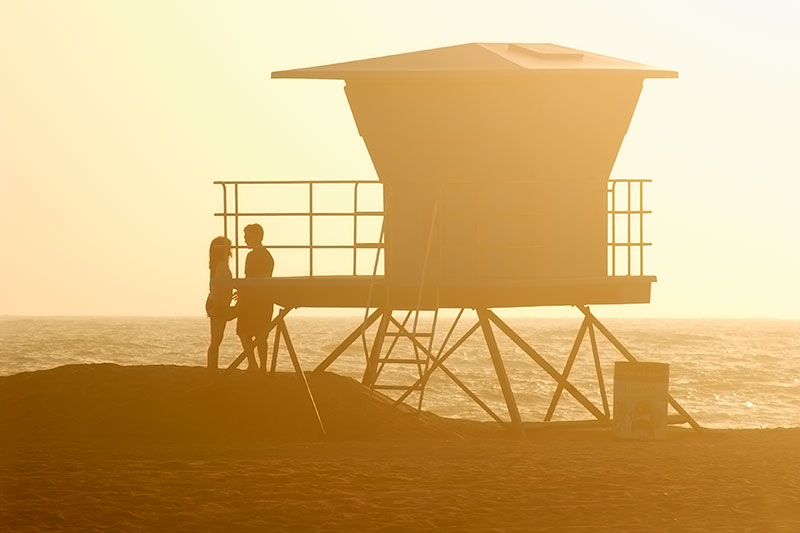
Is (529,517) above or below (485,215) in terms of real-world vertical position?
below

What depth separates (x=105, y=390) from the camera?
77.2 ft

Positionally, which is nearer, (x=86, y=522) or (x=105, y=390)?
(x=86, y=522)

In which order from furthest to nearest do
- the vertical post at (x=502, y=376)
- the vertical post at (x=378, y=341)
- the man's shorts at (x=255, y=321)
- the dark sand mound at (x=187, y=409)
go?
1. the man's shorts at (x=255, y=321)
2. the vertical post at (x=378, y=341)
3. the vertical post at (x=502, y=376)
4. the dark sand mound at (x=187, y=409)

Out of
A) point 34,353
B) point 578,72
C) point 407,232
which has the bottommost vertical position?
point 34,353

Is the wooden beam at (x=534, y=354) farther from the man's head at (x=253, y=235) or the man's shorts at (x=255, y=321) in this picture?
the man's head at (x=253, y=235)

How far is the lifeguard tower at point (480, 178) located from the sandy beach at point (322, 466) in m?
1.33

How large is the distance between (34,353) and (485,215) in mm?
60048

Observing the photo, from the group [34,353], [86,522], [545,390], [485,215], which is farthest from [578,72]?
[34,353]

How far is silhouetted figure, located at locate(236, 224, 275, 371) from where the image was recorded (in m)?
24.1

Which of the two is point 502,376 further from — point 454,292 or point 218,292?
point 218,292

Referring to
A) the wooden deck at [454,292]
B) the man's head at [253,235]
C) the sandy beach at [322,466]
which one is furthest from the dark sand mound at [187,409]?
the man's head at [253,235]

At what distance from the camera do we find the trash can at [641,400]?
72.7 ft

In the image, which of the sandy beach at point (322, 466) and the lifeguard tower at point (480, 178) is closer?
the sandy beach at point (322, 466)

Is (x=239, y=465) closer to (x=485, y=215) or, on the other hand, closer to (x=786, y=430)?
(x=485, y=215)
